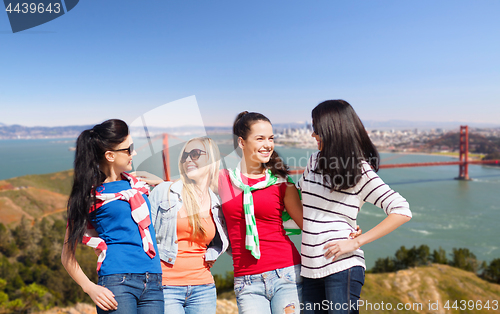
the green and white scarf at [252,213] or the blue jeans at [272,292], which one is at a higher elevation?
the green and white scarf at [252,213]

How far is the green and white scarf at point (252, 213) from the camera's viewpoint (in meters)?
1.24

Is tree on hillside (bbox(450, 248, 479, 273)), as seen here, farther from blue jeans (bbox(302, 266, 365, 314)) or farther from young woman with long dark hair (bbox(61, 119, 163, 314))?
young woman with long dark hair (bbox(61, 119, 163, 314))

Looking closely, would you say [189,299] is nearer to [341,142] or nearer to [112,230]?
[112,230]

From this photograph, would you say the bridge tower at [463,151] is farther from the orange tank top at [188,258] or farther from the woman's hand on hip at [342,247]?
the orange tank top at [188,258]

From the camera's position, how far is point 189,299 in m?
1.27

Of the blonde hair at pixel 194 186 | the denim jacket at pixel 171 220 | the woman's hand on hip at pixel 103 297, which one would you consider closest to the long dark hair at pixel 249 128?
the blonde hair at pixel 194 186

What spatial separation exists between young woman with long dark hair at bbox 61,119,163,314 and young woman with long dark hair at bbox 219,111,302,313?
327mm

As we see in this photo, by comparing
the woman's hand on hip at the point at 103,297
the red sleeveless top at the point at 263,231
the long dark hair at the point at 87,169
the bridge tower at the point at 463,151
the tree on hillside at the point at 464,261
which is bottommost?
the tree on hillside at the point at 464,261

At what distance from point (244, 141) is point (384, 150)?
40.8 metres

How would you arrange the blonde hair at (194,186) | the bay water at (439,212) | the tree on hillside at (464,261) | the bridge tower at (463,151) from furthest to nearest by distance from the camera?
the bridge tower at (463,151) < the bay water at (439,212) < the tree on hillside at (464,261) < the blonde hair at (194,186)

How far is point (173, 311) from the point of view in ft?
3.97

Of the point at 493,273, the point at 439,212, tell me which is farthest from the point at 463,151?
the point at 493,273

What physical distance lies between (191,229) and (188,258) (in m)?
0.12

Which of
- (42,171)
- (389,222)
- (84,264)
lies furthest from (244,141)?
(42,171)
